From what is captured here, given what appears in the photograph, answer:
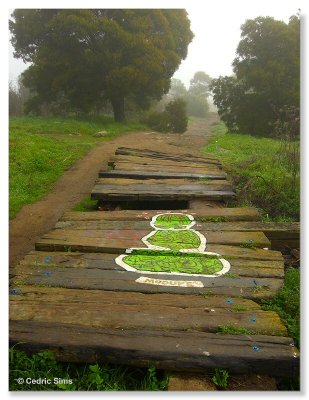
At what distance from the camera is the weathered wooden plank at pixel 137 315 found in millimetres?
2598

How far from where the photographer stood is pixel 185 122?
18750 mm

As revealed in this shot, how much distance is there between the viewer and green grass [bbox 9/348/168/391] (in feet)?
7.61

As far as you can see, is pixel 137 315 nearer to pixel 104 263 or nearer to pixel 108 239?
pixel 104 263

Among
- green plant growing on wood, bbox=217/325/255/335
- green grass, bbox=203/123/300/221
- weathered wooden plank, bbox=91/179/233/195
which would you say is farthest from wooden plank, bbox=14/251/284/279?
green grass, bbox=203/123/300/221

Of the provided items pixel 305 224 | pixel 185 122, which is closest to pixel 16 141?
pixel 305 224

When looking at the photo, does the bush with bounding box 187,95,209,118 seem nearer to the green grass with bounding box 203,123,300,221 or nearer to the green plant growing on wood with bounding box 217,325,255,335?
the green grass with bounding box 203,123,300,221

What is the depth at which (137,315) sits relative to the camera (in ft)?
8.81

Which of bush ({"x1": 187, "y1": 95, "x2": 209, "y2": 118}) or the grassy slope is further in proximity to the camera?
bush ({"x1": 187, "y1": 95, "x2": 209, "y2": 118})

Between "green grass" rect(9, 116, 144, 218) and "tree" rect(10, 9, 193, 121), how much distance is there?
183cm

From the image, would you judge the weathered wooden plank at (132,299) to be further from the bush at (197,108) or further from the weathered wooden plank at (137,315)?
the bush at (197,108)

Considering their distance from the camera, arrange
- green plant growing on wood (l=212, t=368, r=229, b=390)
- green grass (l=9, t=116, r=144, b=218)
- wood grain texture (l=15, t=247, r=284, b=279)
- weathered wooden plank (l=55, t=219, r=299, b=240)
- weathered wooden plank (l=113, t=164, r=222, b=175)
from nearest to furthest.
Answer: green plant growing on wood (l=212, t=368, r=229, b=390) < wood grain texture (l=15, t=247, r=284, b=279) < weathered wooden plank (l=55, t=219, r=299, b=240) < weathered wooden plank (l=113, t=164, r=222, b=175) < green grass (l=9, t=116, r=144, b=218)

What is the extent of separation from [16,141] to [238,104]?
36.6 feet

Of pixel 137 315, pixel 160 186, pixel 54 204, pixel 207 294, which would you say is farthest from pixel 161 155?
pixel 137 315

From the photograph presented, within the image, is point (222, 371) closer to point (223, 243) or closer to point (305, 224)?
point (305, 224)
